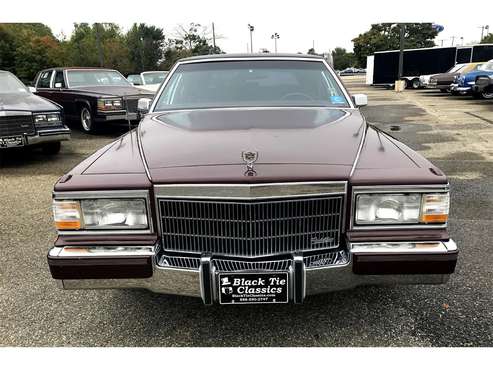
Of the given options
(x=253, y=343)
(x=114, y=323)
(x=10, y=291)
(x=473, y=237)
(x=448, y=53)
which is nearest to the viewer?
(x=253, y=343)

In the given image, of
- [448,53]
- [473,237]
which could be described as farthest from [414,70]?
[473,237]

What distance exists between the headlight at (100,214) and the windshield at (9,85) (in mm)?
6481

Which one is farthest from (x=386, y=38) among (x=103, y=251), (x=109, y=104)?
(x=103, y=251)

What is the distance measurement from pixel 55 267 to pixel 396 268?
5.95 ft

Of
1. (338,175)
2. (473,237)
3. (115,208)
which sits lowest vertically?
(473,237)

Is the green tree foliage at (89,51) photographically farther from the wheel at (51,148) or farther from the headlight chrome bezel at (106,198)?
the headlight chrome bezel at (106,198)

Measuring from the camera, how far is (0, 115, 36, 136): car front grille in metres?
6.46

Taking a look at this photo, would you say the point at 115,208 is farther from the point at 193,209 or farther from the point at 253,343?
the point at 253,343

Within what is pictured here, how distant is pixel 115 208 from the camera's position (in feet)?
7.37

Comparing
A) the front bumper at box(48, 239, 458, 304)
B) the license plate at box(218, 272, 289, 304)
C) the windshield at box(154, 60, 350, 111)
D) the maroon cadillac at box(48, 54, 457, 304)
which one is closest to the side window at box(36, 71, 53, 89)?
the windshield at box(154, 60, 350, 111)

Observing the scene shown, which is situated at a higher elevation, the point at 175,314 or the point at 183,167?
the point at 183,167

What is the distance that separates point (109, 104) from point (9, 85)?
78.5 inches

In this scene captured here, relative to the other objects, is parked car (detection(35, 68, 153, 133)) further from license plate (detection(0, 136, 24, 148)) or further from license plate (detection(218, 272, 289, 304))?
license plate (detection(218, 272, 289, 304))

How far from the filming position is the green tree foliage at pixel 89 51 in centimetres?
4491
